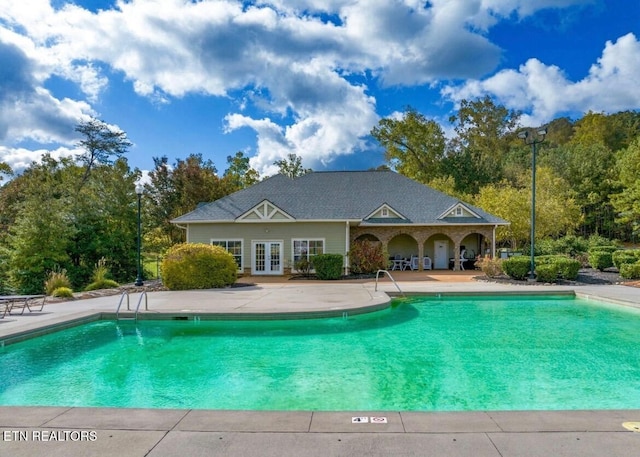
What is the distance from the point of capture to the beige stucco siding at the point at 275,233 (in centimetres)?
2116

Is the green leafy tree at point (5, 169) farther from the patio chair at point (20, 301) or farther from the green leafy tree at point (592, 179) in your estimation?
the green leafy tree at point (592, 179)

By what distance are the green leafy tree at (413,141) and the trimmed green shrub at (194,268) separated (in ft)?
99.8

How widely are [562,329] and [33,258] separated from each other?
21667 mm

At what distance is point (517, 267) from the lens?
1722 centimetres

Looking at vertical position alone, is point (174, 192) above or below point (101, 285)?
above

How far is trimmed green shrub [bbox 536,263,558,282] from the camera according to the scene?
16422 millimetres

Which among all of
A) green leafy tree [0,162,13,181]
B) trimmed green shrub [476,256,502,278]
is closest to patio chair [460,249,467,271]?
trimmed green shrub [476,256,502,278]

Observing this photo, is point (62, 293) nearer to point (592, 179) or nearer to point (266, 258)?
point (266, 258)

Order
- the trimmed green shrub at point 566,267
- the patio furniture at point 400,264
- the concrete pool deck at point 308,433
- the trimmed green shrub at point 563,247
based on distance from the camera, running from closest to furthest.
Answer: the concrete pool deck at point 308,433 → the trimmed green shrub at point 566,267 → the trimmed green shrub at point 563,247 → the patio furniture at point 400,264

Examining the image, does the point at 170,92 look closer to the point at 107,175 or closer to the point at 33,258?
the point at 107,175

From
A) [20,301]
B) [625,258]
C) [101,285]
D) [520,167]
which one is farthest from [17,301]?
[520,167]

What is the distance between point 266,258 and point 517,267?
11.9m

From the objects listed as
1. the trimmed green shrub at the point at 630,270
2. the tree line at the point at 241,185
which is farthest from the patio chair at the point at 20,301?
the trimmed green shrub at the point at 630,270

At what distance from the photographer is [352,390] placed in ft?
19.7
